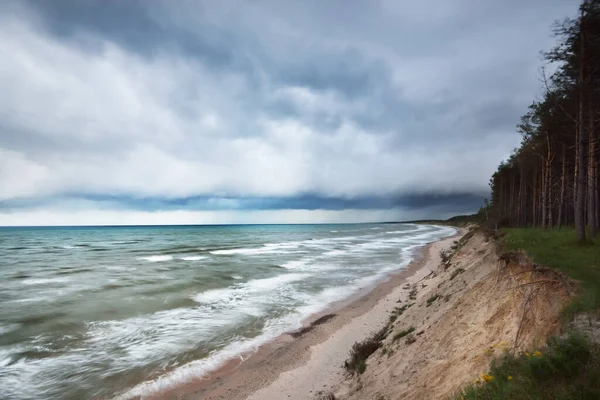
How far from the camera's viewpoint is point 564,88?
15180 millimetres

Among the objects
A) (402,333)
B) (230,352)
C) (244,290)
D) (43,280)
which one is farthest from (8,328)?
(402,333)

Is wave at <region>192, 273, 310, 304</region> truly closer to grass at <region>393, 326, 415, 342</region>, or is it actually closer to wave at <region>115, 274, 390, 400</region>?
wave at <region>115, 274, 390, 400</region>

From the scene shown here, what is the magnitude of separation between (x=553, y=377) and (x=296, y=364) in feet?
27.0

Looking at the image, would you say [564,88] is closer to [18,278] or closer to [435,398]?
[435,398]

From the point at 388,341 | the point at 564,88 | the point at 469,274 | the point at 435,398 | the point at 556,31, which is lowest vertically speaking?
the point at 388,341

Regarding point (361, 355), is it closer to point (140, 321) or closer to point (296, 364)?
point (296, 364)

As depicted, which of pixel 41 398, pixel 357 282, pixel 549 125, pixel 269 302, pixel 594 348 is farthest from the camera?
pixel 357 282

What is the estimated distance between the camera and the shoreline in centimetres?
903

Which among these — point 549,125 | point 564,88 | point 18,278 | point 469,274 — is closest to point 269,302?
point 469,274

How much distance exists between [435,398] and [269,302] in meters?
15.0

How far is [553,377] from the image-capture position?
12.9 feet

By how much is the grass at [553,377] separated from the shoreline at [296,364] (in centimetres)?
543

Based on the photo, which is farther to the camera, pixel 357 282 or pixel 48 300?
pixel 357 282

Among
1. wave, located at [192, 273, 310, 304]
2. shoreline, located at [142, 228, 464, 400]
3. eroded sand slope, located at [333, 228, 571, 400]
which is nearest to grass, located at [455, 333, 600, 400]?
eroded sand slope, located at [333, 228, 571, 400]
